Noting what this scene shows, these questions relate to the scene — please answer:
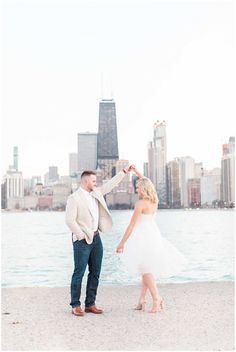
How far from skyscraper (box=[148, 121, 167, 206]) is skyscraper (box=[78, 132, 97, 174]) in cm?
338

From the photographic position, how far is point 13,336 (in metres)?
4.11

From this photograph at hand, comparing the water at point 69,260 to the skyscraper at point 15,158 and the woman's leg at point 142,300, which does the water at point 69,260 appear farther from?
the woman's leg at point 142,300

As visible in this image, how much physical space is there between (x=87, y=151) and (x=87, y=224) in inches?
831

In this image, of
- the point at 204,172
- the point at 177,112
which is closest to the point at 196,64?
the point at 177,112

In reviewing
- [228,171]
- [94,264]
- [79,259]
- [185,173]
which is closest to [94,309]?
[94,264]

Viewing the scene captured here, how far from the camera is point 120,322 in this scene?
4.43 meters

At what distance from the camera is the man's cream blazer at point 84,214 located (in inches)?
179

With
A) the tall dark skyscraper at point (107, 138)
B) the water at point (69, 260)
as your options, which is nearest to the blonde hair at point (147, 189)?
the water at point (69, 260)

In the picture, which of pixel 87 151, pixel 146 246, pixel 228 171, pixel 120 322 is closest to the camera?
pixel 120 322

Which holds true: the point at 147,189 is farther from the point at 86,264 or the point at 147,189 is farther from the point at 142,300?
the point at 142,300

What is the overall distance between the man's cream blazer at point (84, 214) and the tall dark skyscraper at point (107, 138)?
Answer: 1478cm

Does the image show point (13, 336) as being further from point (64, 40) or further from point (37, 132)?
point (37, 132)

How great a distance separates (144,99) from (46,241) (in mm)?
10026

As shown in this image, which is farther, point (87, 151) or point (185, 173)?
point (185, 173)
